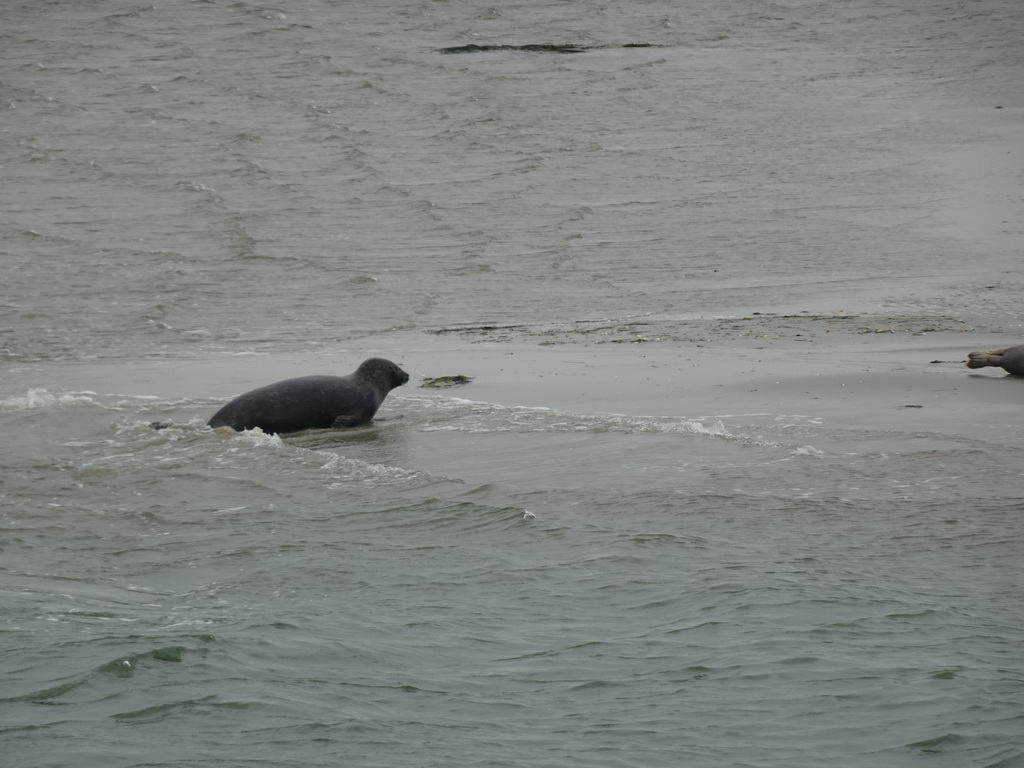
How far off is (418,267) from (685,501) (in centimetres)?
938

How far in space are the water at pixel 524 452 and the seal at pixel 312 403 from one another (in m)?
0.18

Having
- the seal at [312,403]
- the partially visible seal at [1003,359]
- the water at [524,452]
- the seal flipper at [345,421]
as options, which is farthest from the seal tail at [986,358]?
the seal flipper at [345,421]

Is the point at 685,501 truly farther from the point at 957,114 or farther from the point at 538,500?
the point at 957,114

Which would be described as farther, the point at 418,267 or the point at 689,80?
the point at 689,80

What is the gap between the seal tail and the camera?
8594 millimetres

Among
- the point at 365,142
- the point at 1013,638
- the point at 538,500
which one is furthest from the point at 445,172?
the point at 1013,638

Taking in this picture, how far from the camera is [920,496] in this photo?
5871mm

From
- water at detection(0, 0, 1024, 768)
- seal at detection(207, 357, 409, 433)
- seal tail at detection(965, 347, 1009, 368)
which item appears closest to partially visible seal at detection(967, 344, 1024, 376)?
seal tail at detection(965, 347, 1009, 368)

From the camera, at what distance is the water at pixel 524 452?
3920 mm

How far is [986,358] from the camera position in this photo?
28.3 ft

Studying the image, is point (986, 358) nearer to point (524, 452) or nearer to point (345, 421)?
point (524, 452)

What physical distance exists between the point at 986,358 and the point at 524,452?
3217 mm

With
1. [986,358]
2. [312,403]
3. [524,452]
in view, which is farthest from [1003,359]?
[312,403]

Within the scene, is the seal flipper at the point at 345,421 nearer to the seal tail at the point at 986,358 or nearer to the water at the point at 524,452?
the water at the point at 524,452
